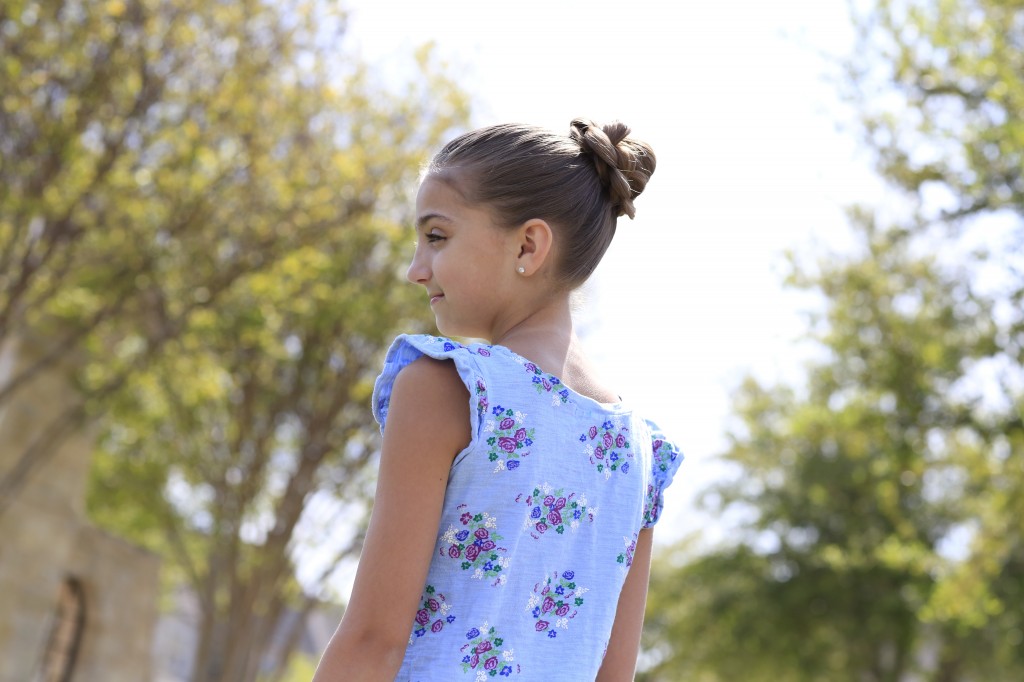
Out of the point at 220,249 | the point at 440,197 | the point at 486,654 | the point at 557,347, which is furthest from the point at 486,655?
the point at 220,249

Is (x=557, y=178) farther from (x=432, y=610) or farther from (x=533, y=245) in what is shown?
(x=432, y=610)

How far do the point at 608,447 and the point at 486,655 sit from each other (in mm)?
412

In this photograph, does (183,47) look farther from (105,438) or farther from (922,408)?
(105,438)

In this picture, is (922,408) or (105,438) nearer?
(922,408)

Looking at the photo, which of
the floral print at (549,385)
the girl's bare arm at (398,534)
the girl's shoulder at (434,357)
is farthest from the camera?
the floral print at (549,385)

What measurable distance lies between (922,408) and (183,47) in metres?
8.00

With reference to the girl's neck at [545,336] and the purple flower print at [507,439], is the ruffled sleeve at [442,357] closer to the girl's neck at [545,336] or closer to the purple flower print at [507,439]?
the purple flower print at [507,439]

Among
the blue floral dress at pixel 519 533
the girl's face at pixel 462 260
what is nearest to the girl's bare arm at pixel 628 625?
the blue floral dress at pixel 519 533

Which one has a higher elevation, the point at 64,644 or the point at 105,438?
the point at 105,438

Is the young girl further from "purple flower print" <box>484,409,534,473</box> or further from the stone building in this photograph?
the stone building

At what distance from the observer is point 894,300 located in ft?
41.8

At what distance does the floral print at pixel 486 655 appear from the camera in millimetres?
1804

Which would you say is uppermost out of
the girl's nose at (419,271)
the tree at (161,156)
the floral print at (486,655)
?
the tree at (161,156)

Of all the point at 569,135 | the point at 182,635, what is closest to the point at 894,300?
the point at 569,135
